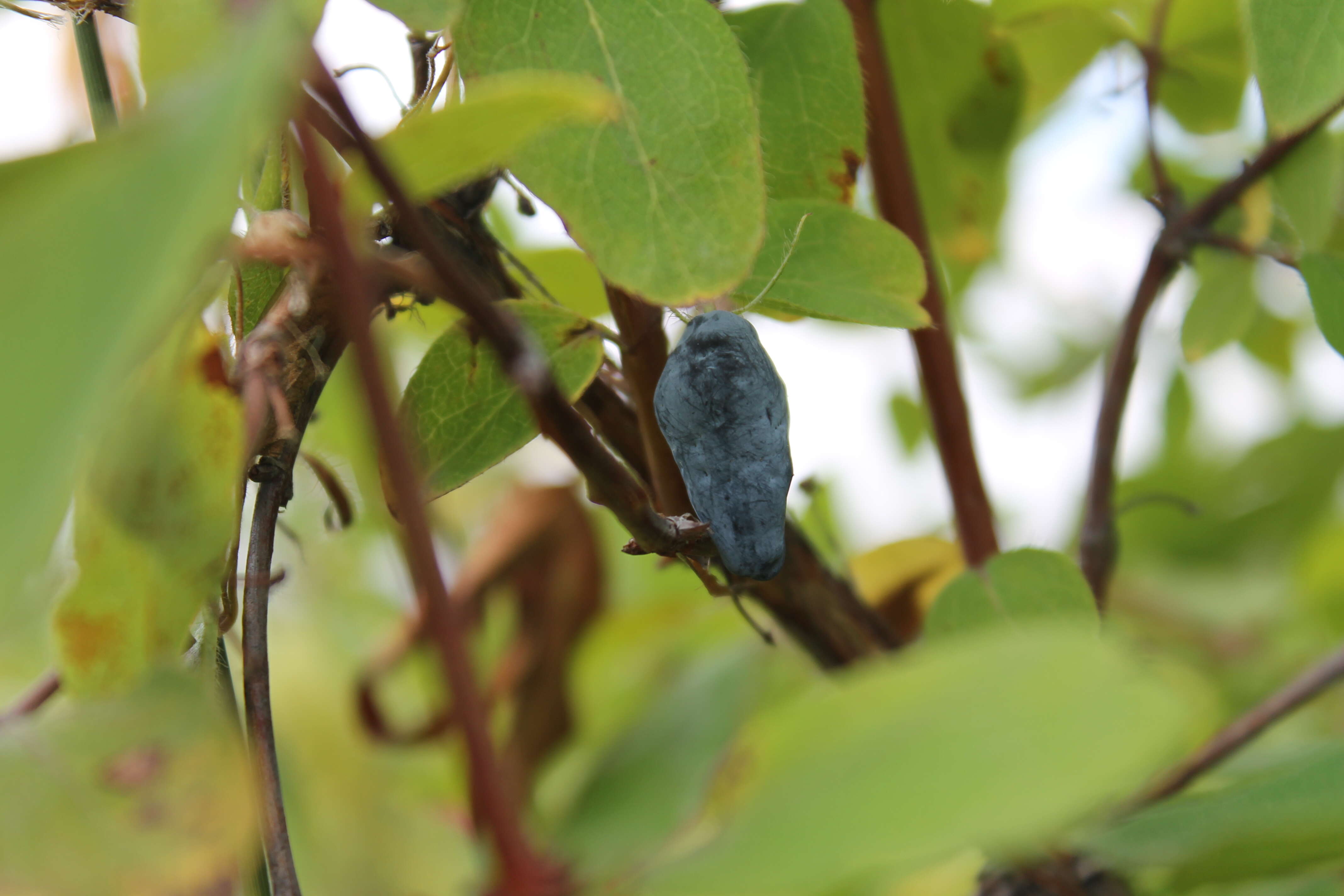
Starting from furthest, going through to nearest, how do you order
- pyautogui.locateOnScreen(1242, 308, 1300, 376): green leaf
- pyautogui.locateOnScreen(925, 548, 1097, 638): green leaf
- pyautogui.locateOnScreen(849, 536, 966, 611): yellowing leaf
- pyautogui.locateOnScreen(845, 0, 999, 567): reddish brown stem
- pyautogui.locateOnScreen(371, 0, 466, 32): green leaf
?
pyautogui.locateOnScreen(1242, 308, 1300, 376): green leaf < pyautogui.locateOnScreen(849, 536, 966, 611): yellowing leaf < pyautogui.locateOnScreen(845, 0, 999, 567): reddish brown stem < pyautogui.locateOnScreen(925, 548, 1097, 638): green leaf < pyautogui.locateOnScreen(371, 0, 466, 32): green leaf

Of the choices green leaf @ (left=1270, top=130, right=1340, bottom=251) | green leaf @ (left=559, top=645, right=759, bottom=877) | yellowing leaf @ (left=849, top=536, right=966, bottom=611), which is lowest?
green leaf @ (left=559, top=645, right=759, bottom=877)

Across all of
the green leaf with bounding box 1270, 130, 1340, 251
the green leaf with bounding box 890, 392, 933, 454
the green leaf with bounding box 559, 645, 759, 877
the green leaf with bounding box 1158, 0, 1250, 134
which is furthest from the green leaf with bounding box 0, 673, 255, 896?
the green leaf with bounding box 890, 392, 933, 454

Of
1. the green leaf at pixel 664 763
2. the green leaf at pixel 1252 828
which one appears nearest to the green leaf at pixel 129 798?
the green leaf at pixel 664 763

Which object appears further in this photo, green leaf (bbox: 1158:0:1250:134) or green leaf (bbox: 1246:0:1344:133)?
green leaf (bbox: 1158:0:1250:134)

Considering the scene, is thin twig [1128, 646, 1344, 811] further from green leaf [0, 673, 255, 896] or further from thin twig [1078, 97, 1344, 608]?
green leaf [0, 673, 255, 896]

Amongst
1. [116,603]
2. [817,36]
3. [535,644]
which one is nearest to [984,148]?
[817,36]

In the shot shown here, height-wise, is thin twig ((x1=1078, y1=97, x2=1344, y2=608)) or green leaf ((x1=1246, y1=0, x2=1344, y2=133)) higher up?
green leaf ((x1=1246, y1=0, x2=1344, y2=133))
